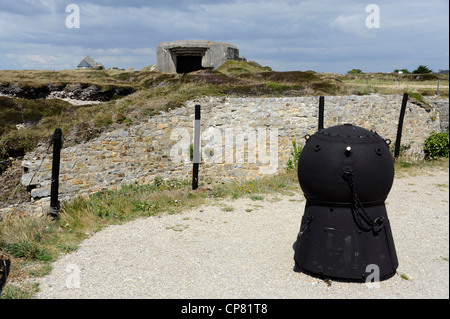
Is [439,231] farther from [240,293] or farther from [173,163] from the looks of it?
[173,163]

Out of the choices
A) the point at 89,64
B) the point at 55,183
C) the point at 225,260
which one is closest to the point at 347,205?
the point at 225,260

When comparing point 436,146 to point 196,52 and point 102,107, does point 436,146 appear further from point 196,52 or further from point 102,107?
point 196,52

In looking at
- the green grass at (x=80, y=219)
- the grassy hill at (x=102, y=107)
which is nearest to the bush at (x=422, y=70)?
the grassy hill at (x=102, y=107)

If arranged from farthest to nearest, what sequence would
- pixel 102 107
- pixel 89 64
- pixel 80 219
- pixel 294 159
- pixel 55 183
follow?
1. pixel 89 64
2. pixel 102 107
3. pixel 294 159
4. pixel 55 183
5. pixel 80 219

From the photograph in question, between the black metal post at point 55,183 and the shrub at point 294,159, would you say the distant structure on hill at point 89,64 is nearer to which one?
the shrub at point 294,159

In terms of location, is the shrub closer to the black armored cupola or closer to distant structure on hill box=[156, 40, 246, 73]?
the black armored cupola

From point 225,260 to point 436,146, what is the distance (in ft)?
42.0

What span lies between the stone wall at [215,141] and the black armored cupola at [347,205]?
7222 millimetres

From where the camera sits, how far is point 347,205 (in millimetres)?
5008

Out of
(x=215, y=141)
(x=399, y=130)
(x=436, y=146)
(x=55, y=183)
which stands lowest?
(x=55, y=183)

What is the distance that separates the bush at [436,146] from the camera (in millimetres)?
15086

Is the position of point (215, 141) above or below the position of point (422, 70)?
below

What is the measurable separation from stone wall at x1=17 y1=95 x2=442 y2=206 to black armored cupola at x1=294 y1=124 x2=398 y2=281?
722 cm
